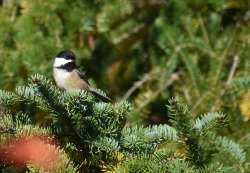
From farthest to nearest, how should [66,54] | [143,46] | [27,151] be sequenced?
[143,46]
[66,54]
[27,151]

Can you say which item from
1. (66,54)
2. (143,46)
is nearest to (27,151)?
(66,54)

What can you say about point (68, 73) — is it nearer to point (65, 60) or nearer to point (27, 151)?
point (65, 60)

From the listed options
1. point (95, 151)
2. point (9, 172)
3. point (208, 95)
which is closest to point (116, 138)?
point (95, 151)

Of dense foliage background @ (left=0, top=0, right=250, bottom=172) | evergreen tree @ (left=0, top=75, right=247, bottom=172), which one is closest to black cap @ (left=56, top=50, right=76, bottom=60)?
dense foliage background @ (left=0, top=0, right=250, bottom=172)

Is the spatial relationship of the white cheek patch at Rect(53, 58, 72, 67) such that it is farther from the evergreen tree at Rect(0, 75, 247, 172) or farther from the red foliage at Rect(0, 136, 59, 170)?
the red foliage at Rect(0, 136, 59, 170)

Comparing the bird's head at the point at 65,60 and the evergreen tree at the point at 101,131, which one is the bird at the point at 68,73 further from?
the evergreen tree at the point at 101,131

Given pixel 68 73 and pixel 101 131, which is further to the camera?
pixel 68 73

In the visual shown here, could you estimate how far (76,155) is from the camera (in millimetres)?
1462

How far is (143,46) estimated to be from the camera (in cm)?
343

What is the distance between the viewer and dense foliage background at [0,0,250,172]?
2.95m

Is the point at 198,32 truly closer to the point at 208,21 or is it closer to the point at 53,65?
the point at 208,21

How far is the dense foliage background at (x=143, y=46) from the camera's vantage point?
9.69 ft

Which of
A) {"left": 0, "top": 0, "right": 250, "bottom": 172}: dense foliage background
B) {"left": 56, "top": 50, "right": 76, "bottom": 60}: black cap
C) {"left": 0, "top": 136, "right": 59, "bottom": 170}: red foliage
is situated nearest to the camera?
{"left": 0, "top": 136, "right": 59, "bottom": 170}: red foliage

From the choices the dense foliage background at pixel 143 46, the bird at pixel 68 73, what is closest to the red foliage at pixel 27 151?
the bird at pixel 68 73
